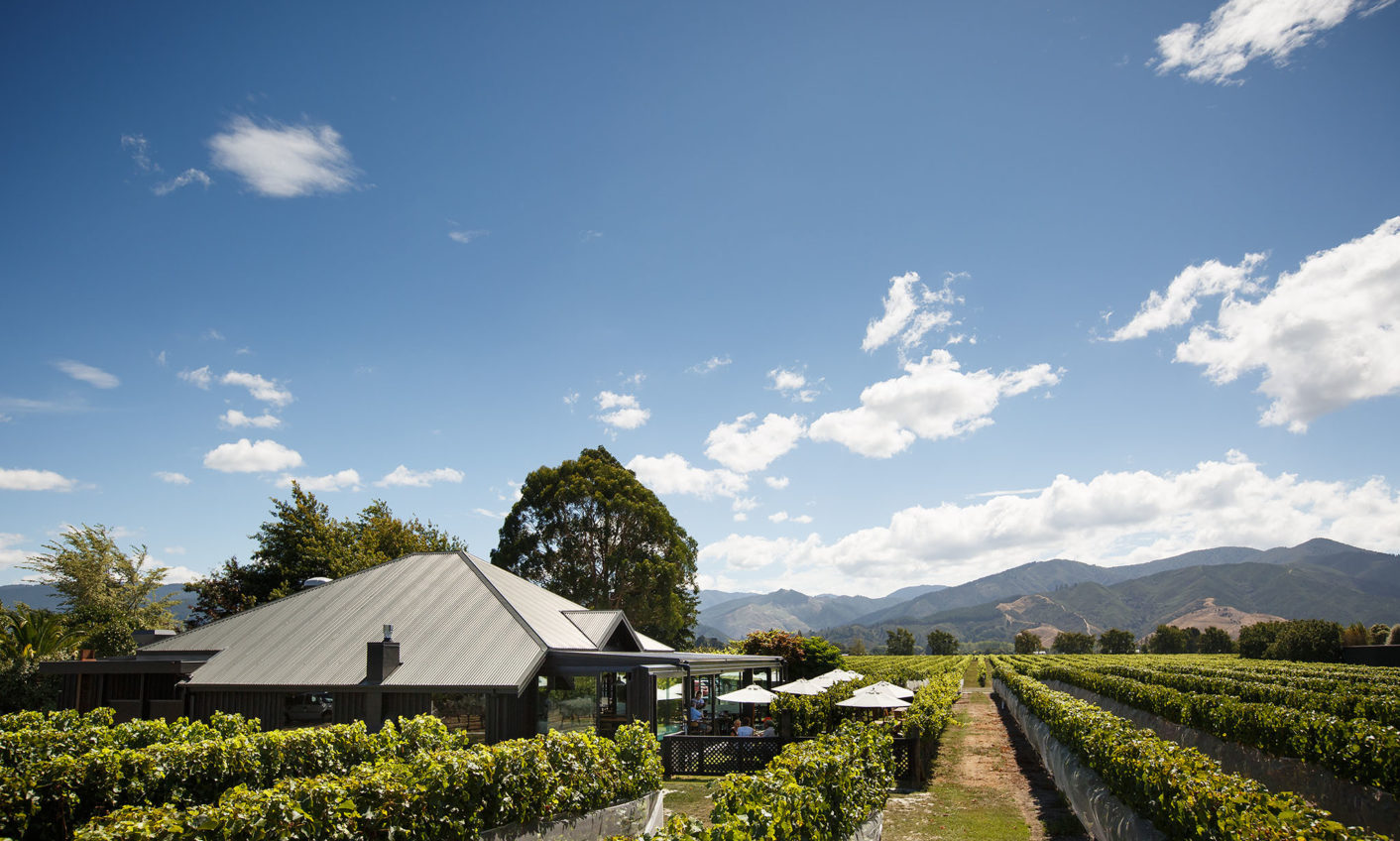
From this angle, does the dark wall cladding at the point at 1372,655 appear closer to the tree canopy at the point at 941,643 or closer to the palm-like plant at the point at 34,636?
the tree canopy at the point at 941,643

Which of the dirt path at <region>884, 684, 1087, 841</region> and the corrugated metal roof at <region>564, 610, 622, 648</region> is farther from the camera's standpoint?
the corrugated metal roof at <region>564, 610, 622, 648</region>

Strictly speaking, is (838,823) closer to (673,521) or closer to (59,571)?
(673,521)

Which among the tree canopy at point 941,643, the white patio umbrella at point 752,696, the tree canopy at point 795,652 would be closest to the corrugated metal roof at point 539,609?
the white patio umbrella at point 752,696

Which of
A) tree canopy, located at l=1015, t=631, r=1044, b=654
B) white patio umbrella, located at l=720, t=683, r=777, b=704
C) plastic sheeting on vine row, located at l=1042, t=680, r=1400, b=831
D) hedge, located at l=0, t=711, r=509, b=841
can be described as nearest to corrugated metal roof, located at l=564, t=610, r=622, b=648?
white patio umbrella, located at l=720, t=683, r=777, b=704

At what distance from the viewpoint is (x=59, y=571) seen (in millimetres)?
44094

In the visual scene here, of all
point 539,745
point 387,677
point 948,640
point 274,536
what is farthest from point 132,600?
point 948,640

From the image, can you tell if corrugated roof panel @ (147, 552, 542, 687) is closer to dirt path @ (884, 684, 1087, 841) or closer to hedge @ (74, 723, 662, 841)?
hedge @ (74, 723, 662, 841)

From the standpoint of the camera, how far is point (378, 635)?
21219 mm

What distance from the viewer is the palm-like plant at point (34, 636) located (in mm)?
25641

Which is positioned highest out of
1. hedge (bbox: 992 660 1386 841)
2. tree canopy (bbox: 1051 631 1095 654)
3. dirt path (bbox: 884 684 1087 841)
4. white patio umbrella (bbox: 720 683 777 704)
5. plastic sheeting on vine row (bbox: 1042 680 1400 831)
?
hedge (bbox: 992 660 1386 841)

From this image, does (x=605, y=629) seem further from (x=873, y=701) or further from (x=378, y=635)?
(x=873, y=701)

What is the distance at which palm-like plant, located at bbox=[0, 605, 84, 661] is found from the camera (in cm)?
2564

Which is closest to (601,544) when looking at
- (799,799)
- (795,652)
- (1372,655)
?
(795,652)

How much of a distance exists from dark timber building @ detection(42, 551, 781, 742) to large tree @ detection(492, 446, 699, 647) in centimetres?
2190
